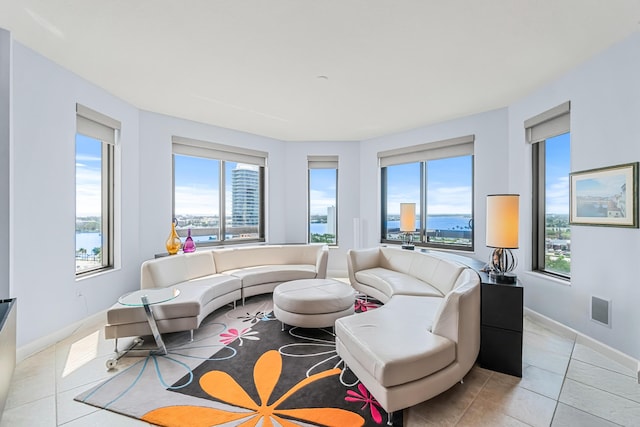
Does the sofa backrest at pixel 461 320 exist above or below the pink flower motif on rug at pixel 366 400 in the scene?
above

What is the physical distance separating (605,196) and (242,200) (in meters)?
5.15

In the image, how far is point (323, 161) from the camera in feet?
19.4

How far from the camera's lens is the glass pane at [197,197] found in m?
4.78

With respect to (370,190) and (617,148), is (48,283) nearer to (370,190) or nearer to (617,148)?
(370,190)

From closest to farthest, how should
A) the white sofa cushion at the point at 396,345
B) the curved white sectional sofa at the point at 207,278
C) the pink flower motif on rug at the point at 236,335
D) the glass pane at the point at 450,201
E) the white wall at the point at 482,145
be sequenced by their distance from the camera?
1. the white sofa cushion at the point at 396,345
2. the curved white sectional sofa at the point at 207,278
3. the pink flower motif on rug at the point at 236,335
4. the white wall at the point at 482,145
5. the glass pane at the point at 450,201

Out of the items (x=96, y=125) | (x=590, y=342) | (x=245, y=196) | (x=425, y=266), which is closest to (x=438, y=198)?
(x=425, y=266)

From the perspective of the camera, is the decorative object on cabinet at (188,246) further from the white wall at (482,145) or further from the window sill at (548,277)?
the window sill at (548,277)

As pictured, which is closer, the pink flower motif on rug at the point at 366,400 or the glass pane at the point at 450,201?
the pink flower motif on rug at the point at 366,400

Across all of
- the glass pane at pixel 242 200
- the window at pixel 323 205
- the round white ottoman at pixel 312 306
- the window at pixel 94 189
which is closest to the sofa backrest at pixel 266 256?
the glass pane at pixel 242 200

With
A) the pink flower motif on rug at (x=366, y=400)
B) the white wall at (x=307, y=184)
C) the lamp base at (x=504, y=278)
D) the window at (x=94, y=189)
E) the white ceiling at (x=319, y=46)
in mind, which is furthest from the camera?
the white wall at (x=307, y=184)

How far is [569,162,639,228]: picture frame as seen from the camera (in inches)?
97.4

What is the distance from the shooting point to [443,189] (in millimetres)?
4980

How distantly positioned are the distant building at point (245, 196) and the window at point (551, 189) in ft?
15.0

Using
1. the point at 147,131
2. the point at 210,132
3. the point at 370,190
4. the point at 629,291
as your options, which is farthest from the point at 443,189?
the point at 147,131
